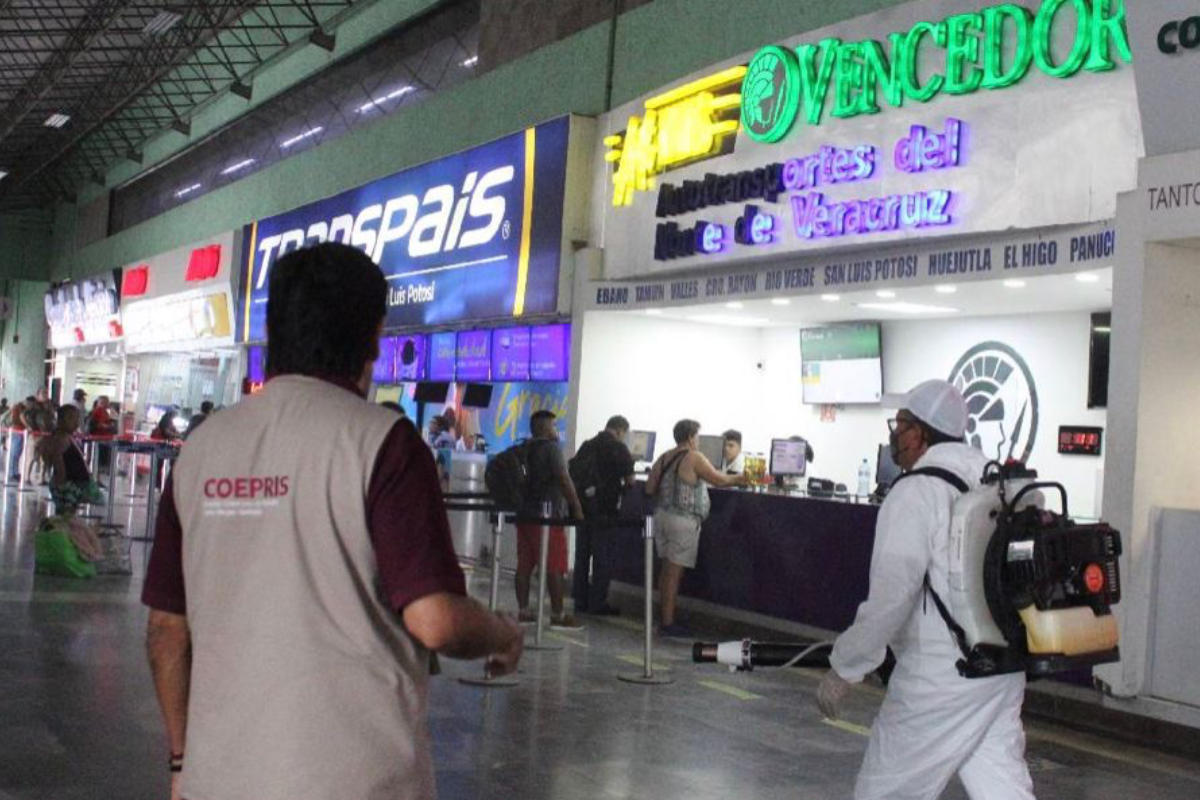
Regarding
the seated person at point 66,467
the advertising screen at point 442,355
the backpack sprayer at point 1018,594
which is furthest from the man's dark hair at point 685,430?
the backpack sprayer at point 1018,594

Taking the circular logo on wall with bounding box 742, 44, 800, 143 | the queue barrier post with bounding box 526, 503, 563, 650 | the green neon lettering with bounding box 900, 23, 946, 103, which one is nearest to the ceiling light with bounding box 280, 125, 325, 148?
the circular logo on wall with bounding box 742, 44, 800, 143

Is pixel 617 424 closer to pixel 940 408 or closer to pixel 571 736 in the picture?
pixel 571 736

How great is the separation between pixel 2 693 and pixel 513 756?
10.3 feet

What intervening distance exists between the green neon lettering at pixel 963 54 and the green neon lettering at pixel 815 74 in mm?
1466

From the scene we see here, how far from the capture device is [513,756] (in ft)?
26.0

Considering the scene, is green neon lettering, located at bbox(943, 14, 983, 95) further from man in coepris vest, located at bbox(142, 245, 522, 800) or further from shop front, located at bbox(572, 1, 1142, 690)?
man in coepris vest, located at bbox(142, 245, 522, 800)

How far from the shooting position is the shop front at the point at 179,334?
30.0 m

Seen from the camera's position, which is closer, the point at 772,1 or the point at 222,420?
the point at 222,420

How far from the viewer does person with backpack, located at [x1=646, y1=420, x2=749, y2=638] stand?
43.3 feet

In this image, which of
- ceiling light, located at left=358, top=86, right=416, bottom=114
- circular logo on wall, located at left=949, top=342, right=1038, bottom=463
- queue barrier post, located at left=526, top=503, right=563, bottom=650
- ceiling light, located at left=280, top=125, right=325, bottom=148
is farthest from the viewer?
ceiling light, located at left=280, top=125, right=325, bottom=148

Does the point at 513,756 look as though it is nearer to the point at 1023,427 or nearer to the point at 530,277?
the point at 1023,427

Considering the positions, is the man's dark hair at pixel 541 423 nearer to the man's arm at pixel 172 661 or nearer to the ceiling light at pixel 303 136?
the man's arm at pixel 172 661

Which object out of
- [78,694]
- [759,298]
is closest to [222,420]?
[78,694]

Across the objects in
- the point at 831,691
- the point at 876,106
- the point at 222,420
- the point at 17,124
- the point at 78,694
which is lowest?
the point at 78,694
